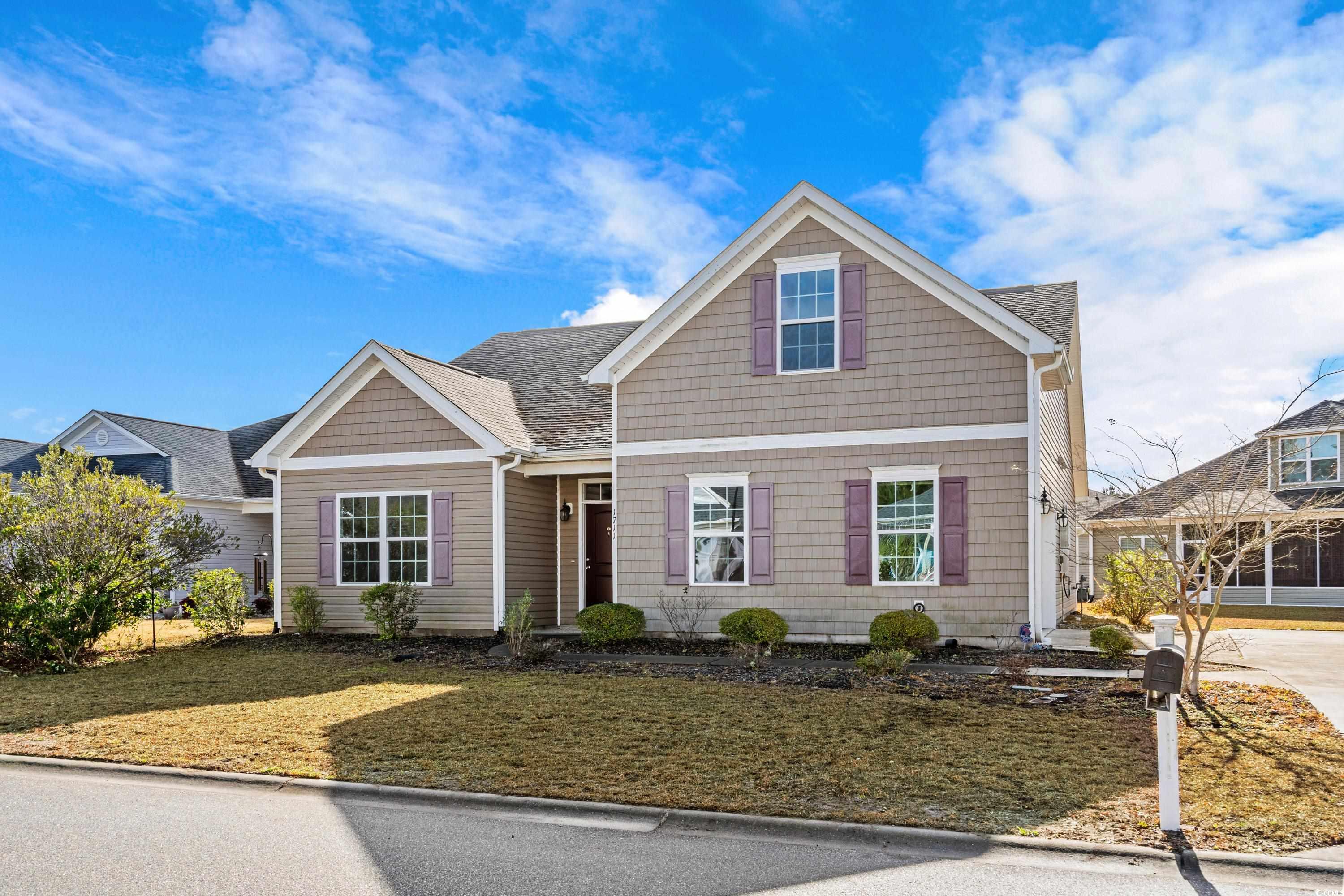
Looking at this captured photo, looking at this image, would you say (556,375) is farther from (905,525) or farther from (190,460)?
(190,460)

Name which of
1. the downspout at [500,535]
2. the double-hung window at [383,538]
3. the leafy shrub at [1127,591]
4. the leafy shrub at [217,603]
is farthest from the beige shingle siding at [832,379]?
the leafy shrub at [217,603]

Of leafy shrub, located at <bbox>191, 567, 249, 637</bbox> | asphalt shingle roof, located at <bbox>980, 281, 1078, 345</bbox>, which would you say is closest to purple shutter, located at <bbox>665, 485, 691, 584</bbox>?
asphalt shingle roof, located at <bbox>980, 281, 1078, 345</bbox>

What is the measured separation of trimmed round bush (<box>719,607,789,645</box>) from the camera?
13875 mm

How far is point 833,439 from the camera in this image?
14.8 meters

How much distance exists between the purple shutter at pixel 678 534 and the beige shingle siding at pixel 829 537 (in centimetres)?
14

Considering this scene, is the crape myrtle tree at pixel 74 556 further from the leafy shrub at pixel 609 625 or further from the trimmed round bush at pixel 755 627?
the trimmed round bush at pixel 755 627

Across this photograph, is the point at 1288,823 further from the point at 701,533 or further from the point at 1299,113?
the point at 701,533

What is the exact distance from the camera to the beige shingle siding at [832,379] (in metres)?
14.2

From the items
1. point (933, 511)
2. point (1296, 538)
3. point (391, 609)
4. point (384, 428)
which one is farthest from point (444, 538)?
point (1296, 538)

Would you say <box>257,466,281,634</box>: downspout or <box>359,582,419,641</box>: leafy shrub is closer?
<box>359,582,419,641</box>: leafy shrub

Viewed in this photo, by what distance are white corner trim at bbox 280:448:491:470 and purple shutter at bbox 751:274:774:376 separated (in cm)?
486

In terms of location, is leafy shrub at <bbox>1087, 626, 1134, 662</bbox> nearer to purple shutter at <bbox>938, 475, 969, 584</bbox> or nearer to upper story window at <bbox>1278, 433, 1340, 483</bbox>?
purple shutter at <bbox>938, 475, 969, 584</bbox>

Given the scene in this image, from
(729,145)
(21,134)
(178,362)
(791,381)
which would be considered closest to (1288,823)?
(791,381)

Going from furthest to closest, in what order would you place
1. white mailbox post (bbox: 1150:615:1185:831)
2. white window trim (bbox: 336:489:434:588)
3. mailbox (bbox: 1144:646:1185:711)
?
white window trim (bbox: 336:489:434:588) → mailbox (bbox: 1144:646:1185:711) → white mailbox post (bbox: 1150:615:1185:831)
